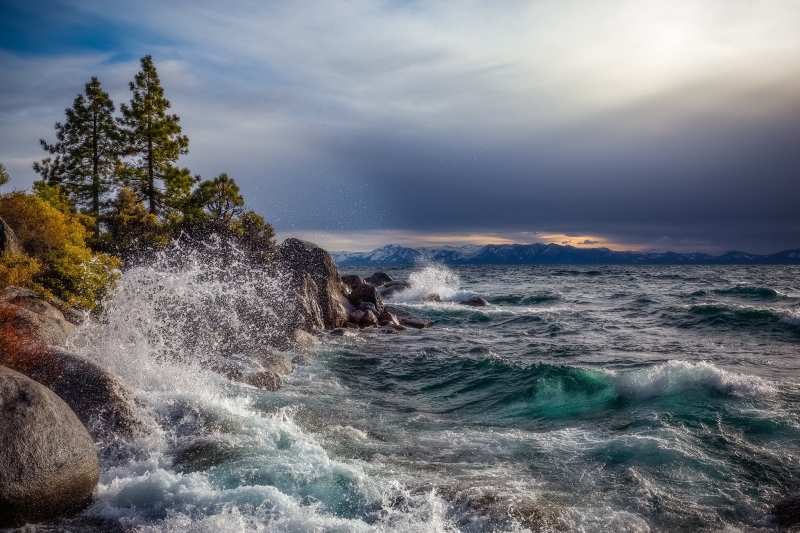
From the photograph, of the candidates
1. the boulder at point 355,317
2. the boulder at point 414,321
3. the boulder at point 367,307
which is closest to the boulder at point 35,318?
the boulder at point 355,317

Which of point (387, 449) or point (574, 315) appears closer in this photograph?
point (387, 449)

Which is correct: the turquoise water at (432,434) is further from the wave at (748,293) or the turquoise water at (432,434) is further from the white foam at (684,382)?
the wave at (748,293)

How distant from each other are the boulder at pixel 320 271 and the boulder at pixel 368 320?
1057 millimetres

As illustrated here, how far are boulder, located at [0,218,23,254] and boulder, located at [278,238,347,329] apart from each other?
12.5 meters

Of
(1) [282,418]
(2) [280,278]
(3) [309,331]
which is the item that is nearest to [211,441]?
(1) [282,418]

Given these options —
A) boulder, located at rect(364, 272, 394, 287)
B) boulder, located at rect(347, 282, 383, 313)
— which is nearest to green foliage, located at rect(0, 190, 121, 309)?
boulder, located at rect(347, 282, 383, 313)

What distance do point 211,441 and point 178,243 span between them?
2174cm

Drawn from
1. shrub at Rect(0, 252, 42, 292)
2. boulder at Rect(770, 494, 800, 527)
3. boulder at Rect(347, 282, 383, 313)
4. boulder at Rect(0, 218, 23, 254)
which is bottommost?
Result: boulder at Rect(770, 494, 800, 527)

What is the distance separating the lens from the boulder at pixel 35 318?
12.1m

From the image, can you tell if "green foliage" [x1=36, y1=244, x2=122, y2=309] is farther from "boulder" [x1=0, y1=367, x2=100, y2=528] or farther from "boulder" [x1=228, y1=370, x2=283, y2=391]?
"boulder" [x1=0, y1=367, x2=100, y2=528]

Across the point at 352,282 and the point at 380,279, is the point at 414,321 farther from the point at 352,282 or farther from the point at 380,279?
the point at 380,279

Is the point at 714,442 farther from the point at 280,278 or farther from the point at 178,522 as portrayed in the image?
the point at 280,278

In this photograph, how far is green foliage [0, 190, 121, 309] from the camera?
1610 cm

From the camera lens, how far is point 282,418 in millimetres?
12195
